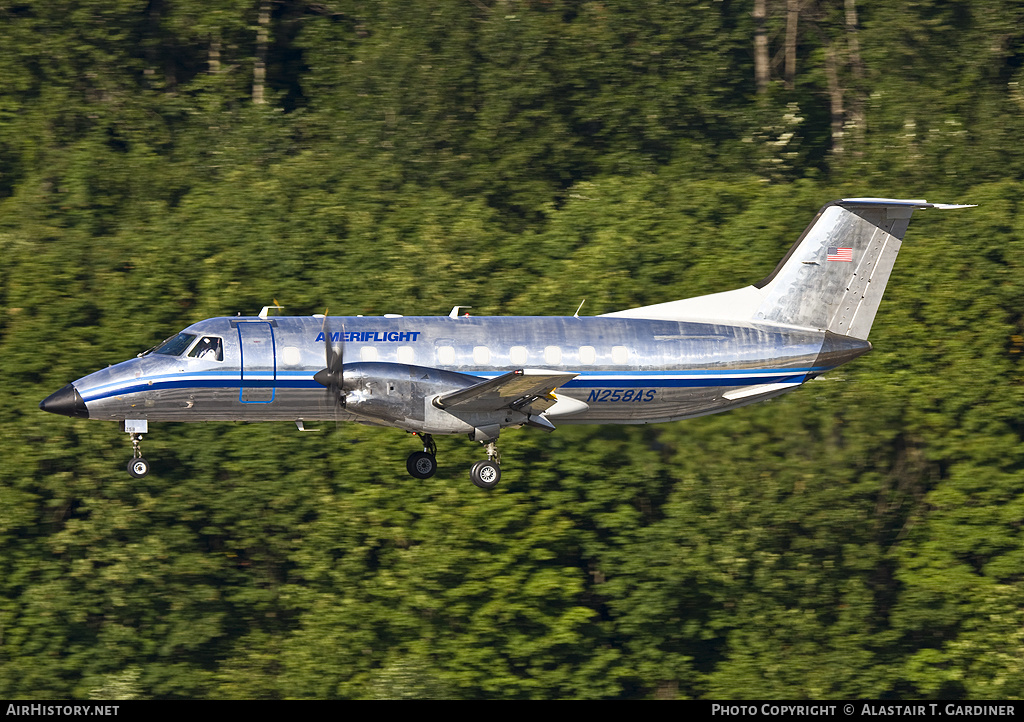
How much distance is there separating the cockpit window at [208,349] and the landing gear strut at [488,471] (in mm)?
4911

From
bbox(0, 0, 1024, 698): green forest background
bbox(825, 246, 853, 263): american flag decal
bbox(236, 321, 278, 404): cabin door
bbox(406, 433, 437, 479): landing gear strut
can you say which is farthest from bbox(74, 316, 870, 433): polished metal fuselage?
bbox(0, 0, 1024, 698): green forest background

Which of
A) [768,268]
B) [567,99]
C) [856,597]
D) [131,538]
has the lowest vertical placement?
[856,597]

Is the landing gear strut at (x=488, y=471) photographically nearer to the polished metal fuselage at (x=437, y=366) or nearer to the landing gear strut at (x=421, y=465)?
the polished metal fuselage at (x=437, y=366)

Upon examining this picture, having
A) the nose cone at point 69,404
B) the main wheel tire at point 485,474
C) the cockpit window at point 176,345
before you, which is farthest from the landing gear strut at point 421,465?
the nose cone at point 69,404

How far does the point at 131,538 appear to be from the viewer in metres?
34.0

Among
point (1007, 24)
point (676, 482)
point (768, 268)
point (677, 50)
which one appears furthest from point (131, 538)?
point (1007, 24)

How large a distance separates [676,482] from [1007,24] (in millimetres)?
19177

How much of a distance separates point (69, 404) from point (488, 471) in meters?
7.36

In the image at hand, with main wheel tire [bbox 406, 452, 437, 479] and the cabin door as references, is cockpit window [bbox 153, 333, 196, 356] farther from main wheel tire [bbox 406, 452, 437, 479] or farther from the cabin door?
main wheel tire [bbox 406, 452, 437, 479]

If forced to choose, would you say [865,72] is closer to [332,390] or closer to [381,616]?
[381,616]

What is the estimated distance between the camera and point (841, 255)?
96.7 ft

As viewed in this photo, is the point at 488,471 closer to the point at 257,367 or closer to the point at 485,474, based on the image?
the point at 485,474

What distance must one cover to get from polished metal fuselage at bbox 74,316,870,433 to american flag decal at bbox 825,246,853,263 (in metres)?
2.55
